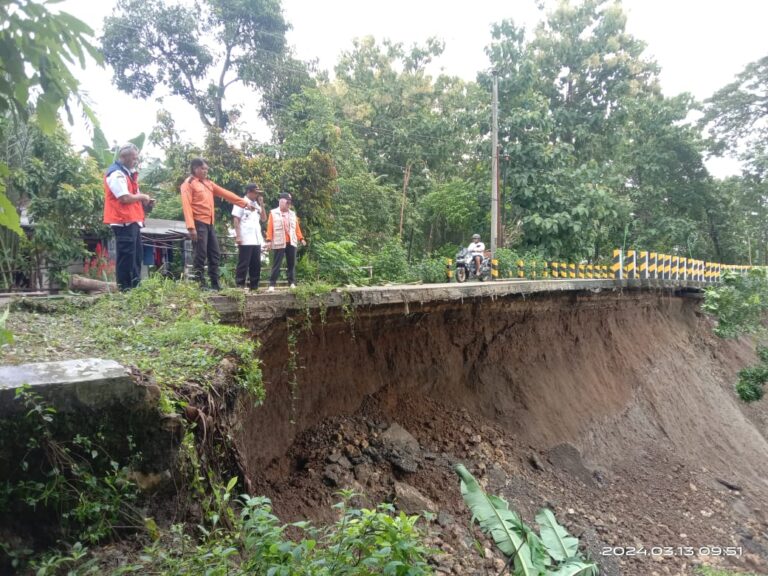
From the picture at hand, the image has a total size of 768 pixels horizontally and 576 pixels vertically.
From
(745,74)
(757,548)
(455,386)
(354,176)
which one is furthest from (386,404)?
(745,74)

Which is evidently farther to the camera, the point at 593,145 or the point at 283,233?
the point at 593,145

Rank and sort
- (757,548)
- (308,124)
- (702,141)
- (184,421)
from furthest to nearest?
(702,141)
(308,124)
(757,548)
(184,421)

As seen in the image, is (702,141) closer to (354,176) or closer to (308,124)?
(354,176)

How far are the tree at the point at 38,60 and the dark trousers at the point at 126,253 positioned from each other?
11.8 ft

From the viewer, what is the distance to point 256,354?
468 centimetres

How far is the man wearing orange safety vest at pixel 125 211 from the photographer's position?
4840 mm

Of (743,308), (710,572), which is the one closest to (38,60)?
(710,572)

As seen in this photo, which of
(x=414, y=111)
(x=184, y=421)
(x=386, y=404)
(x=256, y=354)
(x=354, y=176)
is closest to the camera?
(x=184, y=421)

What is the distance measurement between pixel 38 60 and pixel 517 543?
172 inches

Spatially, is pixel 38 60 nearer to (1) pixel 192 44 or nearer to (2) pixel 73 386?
(2) pixel 73 386

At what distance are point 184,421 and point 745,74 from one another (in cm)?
2804

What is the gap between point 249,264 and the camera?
579cm

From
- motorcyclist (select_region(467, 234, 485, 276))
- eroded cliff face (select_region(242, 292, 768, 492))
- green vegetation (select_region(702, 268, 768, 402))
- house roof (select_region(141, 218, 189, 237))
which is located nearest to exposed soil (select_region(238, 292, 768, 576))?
eroded cliff face (select_region(242, 292, 768, 492))

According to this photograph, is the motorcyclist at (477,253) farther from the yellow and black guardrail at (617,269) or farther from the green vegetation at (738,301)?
the green vegetation at (738,301)
